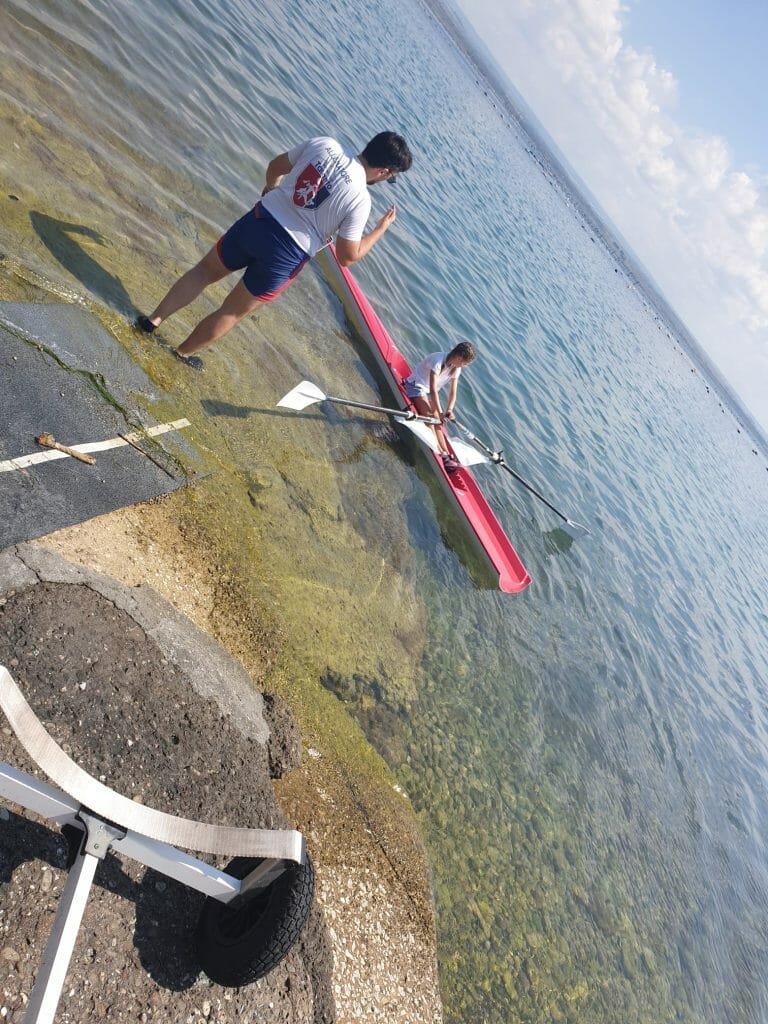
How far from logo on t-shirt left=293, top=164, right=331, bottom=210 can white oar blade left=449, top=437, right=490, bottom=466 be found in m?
5.36

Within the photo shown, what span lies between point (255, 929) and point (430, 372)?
8559 mm

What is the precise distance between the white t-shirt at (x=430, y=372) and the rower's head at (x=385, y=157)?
452cm

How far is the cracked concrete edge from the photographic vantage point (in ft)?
12.5

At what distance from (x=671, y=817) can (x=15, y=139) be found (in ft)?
39.5

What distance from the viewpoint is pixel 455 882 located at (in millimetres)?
5605

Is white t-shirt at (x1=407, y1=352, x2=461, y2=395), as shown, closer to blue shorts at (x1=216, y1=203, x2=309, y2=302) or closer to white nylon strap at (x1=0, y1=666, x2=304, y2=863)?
blue shorts at (x1=216, y1=203, x2=309, y2=302)

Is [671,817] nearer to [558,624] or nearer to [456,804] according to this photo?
[558,624]

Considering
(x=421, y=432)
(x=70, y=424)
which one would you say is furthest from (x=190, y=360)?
(x=421, y=432)

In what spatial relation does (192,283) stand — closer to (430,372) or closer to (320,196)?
(320,196)

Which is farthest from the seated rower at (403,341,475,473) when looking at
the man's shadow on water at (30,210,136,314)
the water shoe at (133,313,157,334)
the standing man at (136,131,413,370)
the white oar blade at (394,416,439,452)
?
the man's shadow on water at (30,210,136,314)

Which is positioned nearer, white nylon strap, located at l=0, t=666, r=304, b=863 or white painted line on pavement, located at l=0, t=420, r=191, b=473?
white nylon strap, located at l=0, t=666, r=304, b=863

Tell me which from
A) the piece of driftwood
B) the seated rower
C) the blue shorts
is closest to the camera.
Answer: the piece of driftwood

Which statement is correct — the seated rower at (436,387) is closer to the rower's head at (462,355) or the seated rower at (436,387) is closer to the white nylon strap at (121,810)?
the rower's head at (462,355)

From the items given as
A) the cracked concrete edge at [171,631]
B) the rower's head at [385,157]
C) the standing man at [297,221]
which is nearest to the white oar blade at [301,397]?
the standing man at [297,221]
